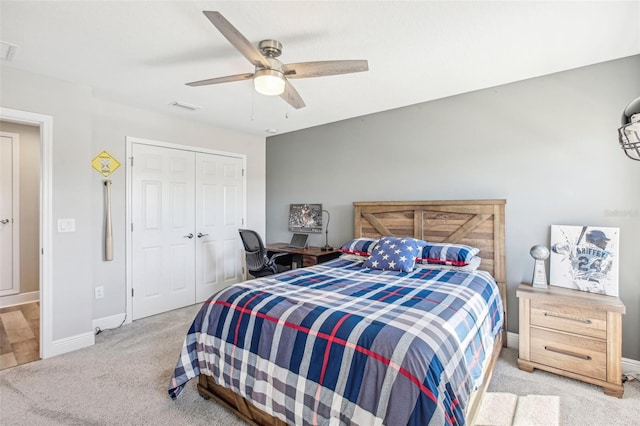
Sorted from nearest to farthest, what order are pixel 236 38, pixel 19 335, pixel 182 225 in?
pixel 236 38
pixel 19 335
pixel 182 225

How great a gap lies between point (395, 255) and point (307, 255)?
4.44 ft

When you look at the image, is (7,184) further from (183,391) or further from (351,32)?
(351,32)

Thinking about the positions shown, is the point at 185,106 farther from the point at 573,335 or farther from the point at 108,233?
the point at 573,335

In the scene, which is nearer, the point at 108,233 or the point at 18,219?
the point at 108,233

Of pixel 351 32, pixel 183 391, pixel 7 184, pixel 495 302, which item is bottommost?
pixel 183 391

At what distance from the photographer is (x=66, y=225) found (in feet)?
9.32

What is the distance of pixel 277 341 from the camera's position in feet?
5.41

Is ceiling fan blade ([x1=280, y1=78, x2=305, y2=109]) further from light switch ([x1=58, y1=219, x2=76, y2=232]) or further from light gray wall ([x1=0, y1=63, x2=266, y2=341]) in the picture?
light switch ([x1=58, y1=219, x2=76, y2=232])

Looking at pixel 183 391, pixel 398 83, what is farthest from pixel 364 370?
pixel 398 83

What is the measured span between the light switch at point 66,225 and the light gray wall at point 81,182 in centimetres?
3

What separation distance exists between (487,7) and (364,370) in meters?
2.11

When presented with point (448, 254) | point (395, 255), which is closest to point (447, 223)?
point (448, 254)

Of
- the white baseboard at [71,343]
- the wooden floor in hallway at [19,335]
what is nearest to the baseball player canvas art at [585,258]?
the white baseboard at [71,343]

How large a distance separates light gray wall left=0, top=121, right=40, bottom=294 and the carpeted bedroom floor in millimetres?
2318
